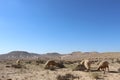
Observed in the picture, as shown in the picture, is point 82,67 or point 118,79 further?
point 82,67

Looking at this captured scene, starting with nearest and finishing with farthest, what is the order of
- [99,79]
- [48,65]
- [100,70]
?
[99,79] → [100,70] → [48,65]

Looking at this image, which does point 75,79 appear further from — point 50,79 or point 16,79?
point 16,79

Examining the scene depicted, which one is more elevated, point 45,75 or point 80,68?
point 80,68

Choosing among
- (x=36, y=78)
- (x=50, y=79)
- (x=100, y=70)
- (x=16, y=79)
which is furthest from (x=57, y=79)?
(x=100, y=70)

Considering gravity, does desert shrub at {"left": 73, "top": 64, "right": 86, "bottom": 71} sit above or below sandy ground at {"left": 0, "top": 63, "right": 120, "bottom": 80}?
above

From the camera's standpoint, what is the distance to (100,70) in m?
22.8

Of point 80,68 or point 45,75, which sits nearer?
point 45,75

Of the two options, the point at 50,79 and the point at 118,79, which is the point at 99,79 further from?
the point at 50,79

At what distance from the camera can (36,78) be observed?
17.5 m

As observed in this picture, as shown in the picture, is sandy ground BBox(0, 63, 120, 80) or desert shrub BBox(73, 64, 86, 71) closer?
sandy ground BBox(0, 63, 120, 80)

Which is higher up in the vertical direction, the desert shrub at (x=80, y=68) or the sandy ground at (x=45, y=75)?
the desert shrub at (x=80, y=68)

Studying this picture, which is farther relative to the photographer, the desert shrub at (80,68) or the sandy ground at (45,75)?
the desert shrub at (80,68)

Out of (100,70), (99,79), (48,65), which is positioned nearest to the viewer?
(99,79)

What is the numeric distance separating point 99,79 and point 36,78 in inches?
217
